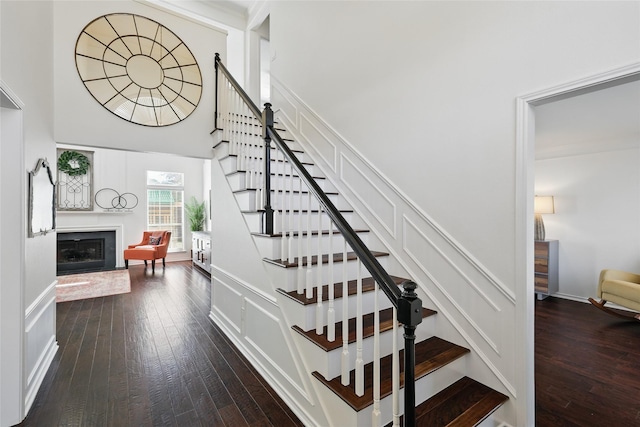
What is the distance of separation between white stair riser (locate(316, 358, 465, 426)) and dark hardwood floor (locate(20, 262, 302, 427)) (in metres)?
0.42

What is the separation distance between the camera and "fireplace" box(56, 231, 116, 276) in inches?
263

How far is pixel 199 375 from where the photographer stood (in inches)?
95.2

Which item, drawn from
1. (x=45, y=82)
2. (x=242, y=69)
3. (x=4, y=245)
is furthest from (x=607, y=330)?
(x=242, y=69)

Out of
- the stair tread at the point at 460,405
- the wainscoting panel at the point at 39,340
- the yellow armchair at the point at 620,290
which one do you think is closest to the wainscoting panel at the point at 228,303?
the wainscoting panel at the point at 39,340

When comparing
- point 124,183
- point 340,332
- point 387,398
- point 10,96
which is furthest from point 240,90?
point 124,183

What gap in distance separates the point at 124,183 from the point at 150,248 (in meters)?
1.93

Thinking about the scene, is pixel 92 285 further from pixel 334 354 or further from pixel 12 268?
pixel 334 354

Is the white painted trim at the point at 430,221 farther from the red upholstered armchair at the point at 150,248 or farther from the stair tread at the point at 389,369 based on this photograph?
the red upholstered armchair at the point at 150,248

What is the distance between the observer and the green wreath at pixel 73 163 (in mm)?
6590

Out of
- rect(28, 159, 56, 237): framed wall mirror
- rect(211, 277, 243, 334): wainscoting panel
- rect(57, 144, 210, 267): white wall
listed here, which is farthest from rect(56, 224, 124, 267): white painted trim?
rect(211, 277, 243, 334): wainscoting panel

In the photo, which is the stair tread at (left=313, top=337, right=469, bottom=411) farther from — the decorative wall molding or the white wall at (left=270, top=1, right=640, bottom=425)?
the decorative wall molding

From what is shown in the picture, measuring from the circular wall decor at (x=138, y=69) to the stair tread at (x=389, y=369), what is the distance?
3.38 meters

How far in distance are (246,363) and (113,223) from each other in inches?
259

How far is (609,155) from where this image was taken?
4383mm
